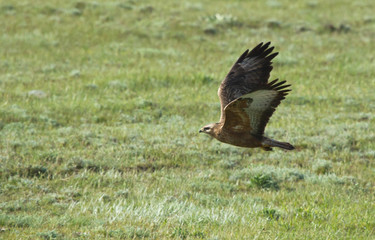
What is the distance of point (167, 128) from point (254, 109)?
4960 millimetres

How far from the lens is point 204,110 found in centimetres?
1368

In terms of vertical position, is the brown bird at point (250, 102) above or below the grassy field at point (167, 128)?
above

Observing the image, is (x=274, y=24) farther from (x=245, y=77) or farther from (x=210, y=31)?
(x=245, y=77)

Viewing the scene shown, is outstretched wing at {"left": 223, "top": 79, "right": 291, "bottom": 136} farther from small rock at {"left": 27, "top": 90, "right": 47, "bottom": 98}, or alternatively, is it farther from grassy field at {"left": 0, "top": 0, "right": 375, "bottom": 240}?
small rock at {"left": 27, "top": 90, "right": 47, "bottom": 98}

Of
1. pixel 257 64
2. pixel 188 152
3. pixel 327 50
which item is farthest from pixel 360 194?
pixel 327 50

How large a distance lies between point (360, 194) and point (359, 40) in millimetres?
14805

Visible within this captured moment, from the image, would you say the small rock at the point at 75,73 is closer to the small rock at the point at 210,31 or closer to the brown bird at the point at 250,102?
the small rock at the point at 210,31

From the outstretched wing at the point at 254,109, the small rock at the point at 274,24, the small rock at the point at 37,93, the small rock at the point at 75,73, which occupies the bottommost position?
the small rock at the point at 37,93

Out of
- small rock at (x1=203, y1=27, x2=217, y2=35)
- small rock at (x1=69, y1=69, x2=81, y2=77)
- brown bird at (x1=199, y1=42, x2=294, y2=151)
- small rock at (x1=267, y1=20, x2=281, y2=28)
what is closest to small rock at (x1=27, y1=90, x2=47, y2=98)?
small rock at (x1=69, y1=69, x2=81, y2=77)

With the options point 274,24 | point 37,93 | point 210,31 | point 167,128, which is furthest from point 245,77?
point 274,24

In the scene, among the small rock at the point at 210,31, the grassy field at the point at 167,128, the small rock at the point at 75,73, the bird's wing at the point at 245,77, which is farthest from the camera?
the small rock at the point at 210,31

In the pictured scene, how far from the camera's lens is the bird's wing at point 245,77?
8219 millimetres

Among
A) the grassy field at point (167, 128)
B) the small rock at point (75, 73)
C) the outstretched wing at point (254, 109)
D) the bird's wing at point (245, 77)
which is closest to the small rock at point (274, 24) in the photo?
the grassy field at point (167, 128)

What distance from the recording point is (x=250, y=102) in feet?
24.3
